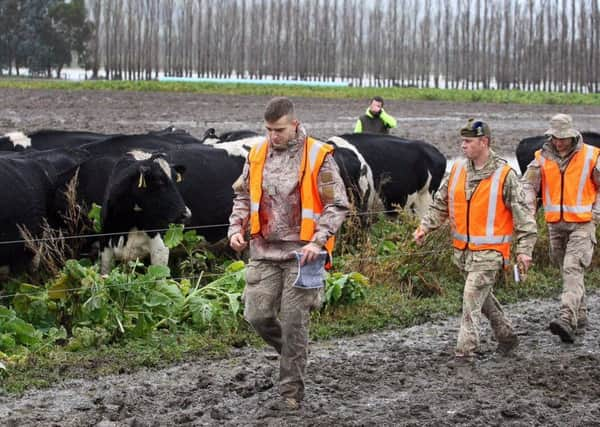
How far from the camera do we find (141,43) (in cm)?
8206

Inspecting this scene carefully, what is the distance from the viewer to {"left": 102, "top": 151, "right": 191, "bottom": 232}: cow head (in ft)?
33.0

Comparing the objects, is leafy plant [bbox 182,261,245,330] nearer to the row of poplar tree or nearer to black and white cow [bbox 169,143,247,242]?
black and white cow [bbox 169,143,247,242]

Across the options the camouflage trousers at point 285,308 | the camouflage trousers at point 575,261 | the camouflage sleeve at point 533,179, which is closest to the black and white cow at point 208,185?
the camouflage sleeve at point 533,179

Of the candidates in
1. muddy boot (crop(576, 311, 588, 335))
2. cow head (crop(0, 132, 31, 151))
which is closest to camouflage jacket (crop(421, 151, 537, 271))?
muddy boot (crop(576, 311, 588, 335))

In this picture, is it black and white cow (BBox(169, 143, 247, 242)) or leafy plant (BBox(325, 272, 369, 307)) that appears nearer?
leafy plant (BBox(325, 272, 369, 307))

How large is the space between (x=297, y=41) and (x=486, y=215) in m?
75.0

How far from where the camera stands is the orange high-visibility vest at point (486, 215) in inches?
303

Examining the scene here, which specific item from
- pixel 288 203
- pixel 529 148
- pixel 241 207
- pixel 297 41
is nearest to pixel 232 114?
pixel 529 148

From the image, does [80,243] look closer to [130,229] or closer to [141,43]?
[130,229]

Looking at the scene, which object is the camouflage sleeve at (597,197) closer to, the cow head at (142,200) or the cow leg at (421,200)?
the cow head at (142,200)

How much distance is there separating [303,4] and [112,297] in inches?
3187

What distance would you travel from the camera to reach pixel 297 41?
8156cm

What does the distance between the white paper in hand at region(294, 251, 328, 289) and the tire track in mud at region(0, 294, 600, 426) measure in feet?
2.49

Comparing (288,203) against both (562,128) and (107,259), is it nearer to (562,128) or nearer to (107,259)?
(562,128)
